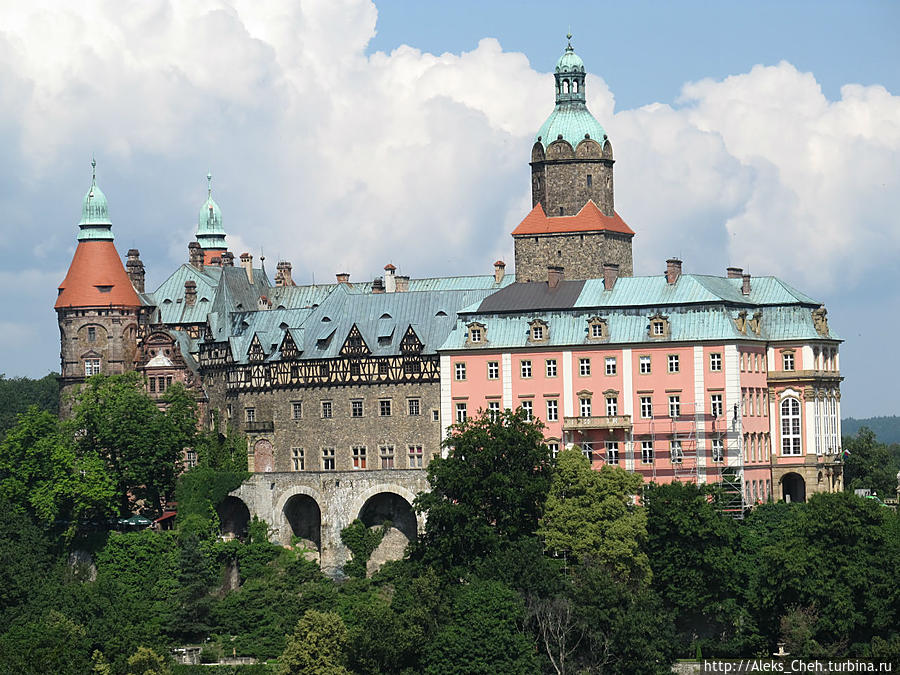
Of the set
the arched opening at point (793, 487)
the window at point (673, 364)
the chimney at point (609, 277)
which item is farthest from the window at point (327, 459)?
the arched opening at point (793, 487)

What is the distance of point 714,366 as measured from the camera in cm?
9794

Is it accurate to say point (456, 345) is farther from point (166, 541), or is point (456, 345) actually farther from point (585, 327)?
point (166, 541)

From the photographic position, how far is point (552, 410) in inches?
3971

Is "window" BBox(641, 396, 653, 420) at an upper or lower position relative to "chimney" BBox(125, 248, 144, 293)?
lower

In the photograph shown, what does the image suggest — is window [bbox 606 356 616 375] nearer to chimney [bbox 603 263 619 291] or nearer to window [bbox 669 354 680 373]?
window [bbox 669 354 680 373]

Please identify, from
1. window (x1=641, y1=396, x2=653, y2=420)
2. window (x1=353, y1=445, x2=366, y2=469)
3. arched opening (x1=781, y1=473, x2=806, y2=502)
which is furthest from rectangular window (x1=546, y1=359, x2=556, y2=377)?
arched opening (x1=781, y1=473, x2=806, y2=502)

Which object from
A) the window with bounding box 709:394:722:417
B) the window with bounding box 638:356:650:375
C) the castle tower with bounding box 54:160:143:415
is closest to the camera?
the window with bounding box 709:394:722:417

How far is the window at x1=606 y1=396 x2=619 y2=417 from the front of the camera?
3922 inches

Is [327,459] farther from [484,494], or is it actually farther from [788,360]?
[788,360]

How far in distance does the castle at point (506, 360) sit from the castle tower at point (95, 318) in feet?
Answer: 0.31

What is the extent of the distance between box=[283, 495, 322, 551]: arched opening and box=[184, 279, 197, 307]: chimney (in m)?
16.8

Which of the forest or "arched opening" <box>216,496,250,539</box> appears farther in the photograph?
"arched opening" <box>216,496,250,539</box>

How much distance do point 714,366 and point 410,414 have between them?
16673 mm

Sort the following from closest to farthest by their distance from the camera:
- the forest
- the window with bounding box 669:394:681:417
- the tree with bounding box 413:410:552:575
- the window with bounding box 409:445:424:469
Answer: the forest
the tree with bounding box 413:410:552:575
the window with bounding box 669:394:681:417
the window with bounding box 409:445:424:469
